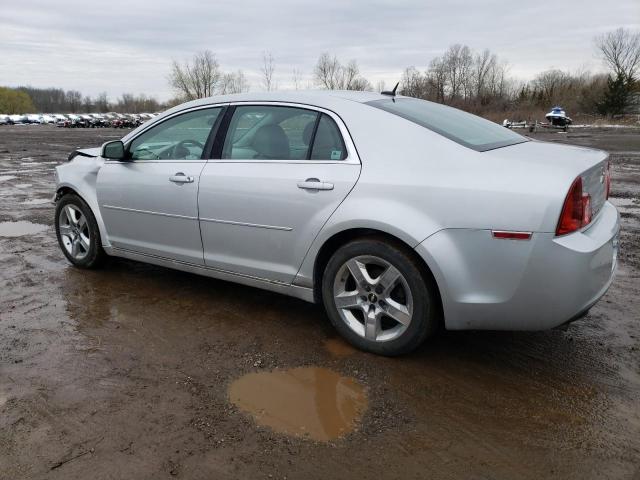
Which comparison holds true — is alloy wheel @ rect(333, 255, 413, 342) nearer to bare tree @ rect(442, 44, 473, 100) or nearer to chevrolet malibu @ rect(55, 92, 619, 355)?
chevrolet malibu @ rect(55, 92, 619, 355)

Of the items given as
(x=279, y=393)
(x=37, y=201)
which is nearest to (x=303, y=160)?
(x=279, y=393)

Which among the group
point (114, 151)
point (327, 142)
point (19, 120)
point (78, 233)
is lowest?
point (19, 120)

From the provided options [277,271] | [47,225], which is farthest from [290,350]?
[47,225]

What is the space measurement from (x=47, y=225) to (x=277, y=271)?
4.85m

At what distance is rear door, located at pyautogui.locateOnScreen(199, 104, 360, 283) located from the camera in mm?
3396

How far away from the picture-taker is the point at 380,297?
328 cm

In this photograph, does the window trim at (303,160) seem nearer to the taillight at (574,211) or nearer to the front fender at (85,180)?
the taillight at (574,211)

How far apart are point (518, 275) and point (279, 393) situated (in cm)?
145

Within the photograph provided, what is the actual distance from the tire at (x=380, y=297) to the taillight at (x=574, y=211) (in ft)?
2.56

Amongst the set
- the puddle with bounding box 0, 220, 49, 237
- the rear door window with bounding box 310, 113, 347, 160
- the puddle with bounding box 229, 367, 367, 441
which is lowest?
the puddle with bounding box 0, 220, 49, 237

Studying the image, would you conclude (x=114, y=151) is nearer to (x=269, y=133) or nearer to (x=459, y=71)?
(x=269, y=133)

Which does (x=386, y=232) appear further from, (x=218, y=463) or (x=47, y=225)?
(x=47, y=225)

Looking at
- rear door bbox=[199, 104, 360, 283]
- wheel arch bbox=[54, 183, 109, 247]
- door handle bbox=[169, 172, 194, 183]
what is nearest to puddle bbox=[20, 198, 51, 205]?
wheel arch bbox=[54, 183, 109, 247]

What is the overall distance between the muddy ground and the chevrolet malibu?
13.8 inches
